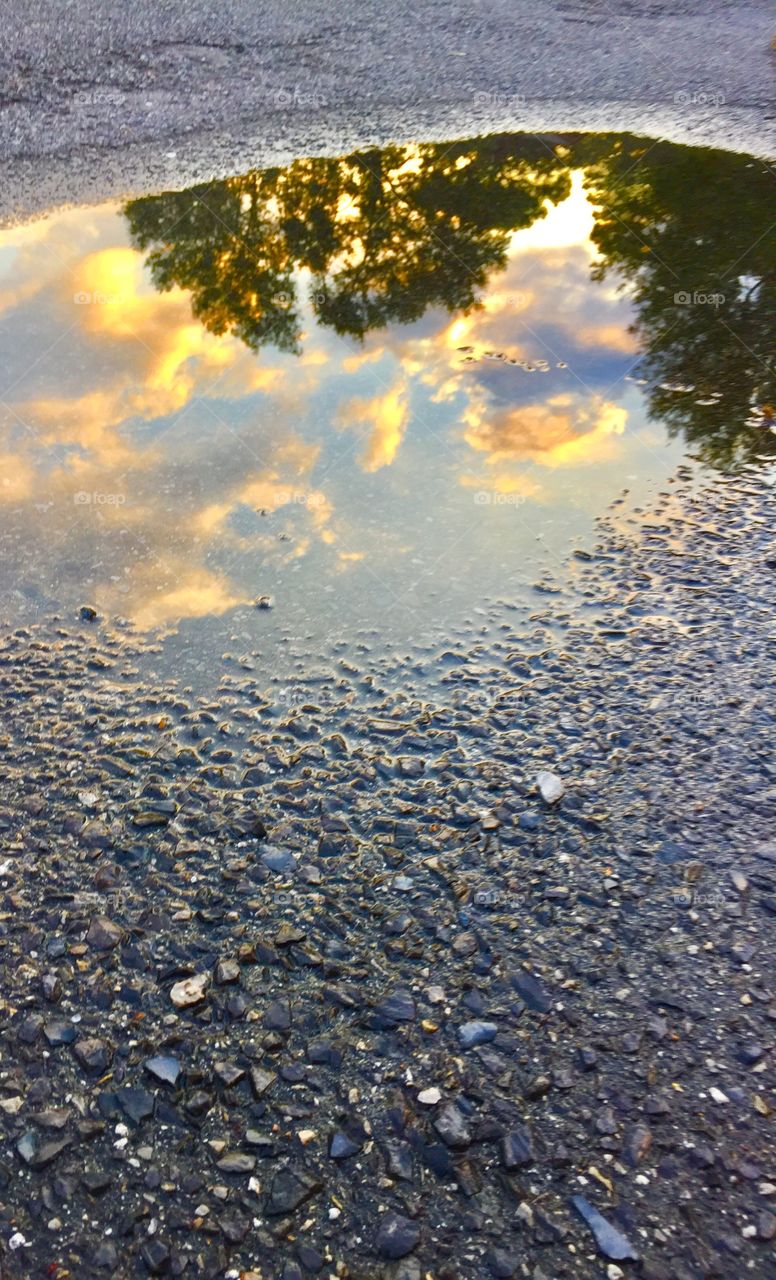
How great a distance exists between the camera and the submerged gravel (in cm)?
206

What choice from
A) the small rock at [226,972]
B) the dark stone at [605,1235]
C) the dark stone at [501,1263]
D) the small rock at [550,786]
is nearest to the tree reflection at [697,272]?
the small rock at [550,786]

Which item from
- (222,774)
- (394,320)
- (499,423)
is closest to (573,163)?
(394,320)

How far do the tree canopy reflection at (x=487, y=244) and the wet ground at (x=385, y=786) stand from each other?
2.9 inches

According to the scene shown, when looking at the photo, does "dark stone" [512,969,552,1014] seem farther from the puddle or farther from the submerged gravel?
the puddle

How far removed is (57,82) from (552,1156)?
9528 mm

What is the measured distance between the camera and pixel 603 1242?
2.00 m

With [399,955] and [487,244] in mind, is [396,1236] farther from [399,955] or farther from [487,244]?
[487,244]

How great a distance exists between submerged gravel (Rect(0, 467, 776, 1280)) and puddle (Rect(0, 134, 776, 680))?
0.41 metres

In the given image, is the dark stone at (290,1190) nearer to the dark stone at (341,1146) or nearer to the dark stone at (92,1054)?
the dark stone at (341,1146)

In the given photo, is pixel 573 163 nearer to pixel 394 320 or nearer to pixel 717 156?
pixel 717 156

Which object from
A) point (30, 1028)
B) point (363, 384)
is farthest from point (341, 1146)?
point (363, 384)

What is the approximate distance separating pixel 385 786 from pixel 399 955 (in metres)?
0.63

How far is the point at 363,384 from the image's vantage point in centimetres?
525

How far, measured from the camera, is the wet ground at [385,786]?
6.92 ft
